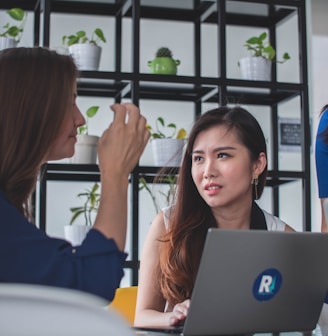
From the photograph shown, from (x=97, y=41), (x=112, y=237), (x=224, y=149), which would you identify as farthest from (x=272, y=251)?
(x=97, y=41)

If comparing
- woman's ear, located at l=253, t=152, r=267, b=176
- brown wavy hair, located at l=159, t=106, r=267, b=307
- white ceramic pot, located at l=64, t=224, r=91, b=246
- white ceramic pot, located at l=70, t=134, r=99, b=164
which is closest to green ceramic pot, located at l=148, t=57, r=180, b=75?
white ceramic pot, located at l=70, t=134, r=99, b=164

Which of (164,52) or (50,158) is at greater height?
(164,52)

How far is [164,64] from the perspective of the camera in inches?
133

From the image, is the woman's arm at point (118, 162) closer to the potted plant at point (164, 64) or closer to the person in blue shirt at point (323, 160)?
the person in blue shirt at point (323, 160)

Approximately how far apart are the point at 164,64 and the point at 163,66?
0.01m

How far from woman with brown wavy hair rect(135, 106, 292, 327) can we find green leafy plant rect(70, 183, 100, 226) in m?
1.07

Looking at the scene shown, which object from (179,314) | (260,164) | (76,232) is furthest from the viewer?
(76,232)

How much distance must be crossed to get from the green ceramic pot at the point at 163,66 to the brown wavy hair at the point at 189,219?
1019 mm

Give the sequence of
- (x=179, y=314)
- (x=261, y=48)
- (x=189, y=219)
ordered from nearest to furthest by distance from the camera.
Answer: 1. (x=179, y=314)
2. (x=189, y=219)
3. (x=261, y=48)

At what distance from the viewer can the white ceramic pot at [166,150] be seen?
10.9 feet

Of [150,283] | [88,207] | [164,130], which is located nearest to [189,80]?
[164,130]

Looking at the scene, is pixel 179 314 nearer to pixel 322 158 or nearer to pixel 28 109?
pixel 28 109

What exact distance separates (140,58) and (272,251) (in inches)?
94.7

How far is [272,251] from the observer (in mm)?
1330
